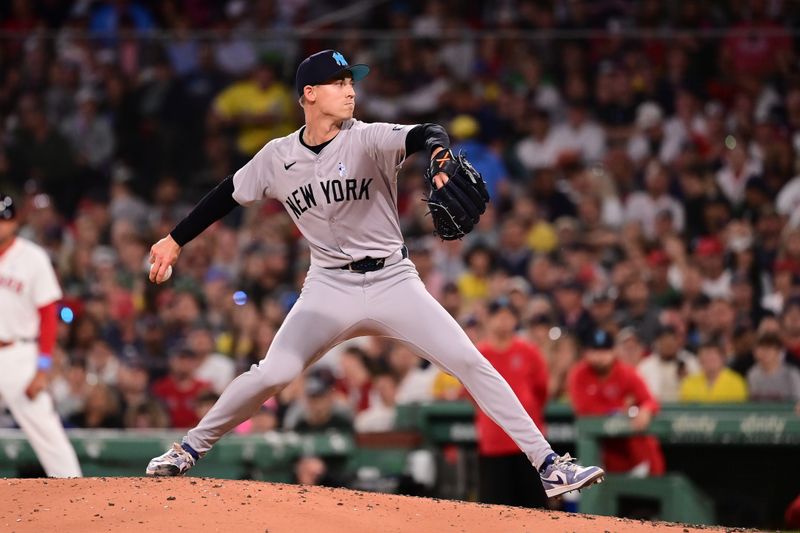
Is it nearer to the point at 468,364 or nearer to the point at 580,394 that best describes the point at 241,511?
the point at 468,364

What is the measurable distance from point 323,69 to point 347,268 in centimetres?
83

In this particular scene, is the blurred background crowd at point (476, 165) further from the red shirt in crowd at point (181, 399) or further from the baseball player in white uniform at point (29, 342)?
the baseball player in white uniform at point (29, 342)

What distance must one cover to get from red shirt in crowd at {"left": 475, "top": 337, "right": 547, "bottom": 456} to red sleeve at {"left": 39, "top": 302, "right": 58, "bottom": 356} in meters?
2.58

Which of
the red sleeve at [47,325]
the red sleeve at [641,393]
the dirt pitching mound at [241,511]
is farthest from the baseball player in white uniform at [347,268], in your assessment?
the red sleeve at [641,393]

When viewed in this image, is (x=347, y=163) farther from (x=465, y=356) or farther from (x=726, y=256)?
(x=726, y=256)

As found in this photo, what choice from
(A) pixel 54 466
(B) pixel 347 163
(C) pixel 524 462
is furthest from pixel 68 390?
(B) pixel 347 163

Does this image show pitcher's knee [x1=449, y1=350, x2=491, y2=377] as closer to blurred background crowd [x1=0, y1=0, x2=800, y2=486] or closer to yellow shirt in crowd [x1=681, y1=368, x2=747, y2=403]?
blurred background crowd [x1=0, y1=0, x2=800, y2=486]

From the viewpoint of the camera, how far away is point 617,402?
823 cm

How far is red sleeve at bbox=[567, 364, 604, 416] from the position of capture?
27.0 feet

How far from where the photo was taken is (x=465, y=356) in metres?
5.30

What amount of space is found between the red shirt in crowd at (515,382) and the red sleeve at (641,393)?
0.54 metres

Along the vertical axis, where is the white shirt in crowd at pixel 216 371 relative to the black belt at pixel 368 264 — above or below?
below

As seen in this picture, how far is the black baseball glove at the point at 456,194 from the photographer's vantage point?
4.96 m

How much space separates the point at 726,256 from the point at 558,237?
1.44 meters
